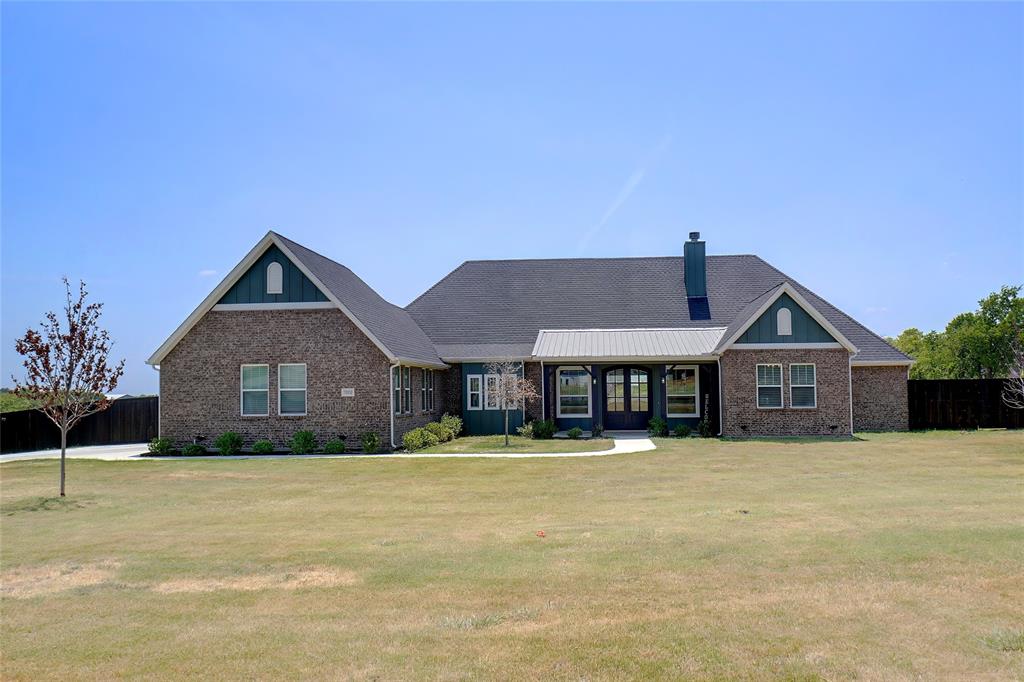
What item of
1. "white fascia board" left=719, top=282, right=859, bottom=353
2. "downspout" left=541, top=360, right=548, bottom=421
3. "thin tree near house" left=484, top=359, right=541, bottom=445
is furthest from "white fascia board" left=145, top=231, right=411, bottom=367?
"white fascia board" left=719, top=282, right=859, bottom=353

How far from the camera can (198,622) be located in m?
7.13

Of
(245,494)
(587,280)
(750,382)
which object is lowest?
(245,494)

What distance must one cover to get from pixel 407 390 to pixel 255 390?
15.8 feet

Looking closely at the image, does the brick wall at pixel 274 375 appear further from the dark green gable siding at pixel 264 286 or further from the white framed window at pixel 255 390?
the dark green gable siding at pixel 264 286

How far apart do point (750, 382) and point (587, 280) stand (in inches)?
414

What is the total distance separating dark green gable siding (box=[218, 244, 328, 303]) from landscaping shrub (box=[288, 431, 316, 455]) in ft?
13.4

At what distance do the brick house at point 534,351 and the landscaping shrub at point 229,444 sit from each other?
54cm

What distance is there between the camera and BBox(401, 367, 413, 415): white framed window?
26422mm

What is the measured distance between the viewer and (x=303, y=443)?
24.4m

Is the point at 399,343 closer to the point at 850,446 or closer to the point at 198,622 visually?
the point at 850,446

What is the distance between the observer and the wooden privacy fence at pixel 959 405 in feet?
99.9

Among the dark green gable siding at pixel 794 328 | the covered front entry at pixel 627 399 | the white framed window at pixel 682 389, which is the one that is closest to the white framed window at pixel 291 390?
the covered front entry at pixel 627 399

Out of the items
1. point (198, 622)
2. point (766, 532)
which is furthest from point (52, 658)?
point (766, 532)

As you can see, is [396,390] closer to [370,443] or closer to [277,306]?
[370,443]
